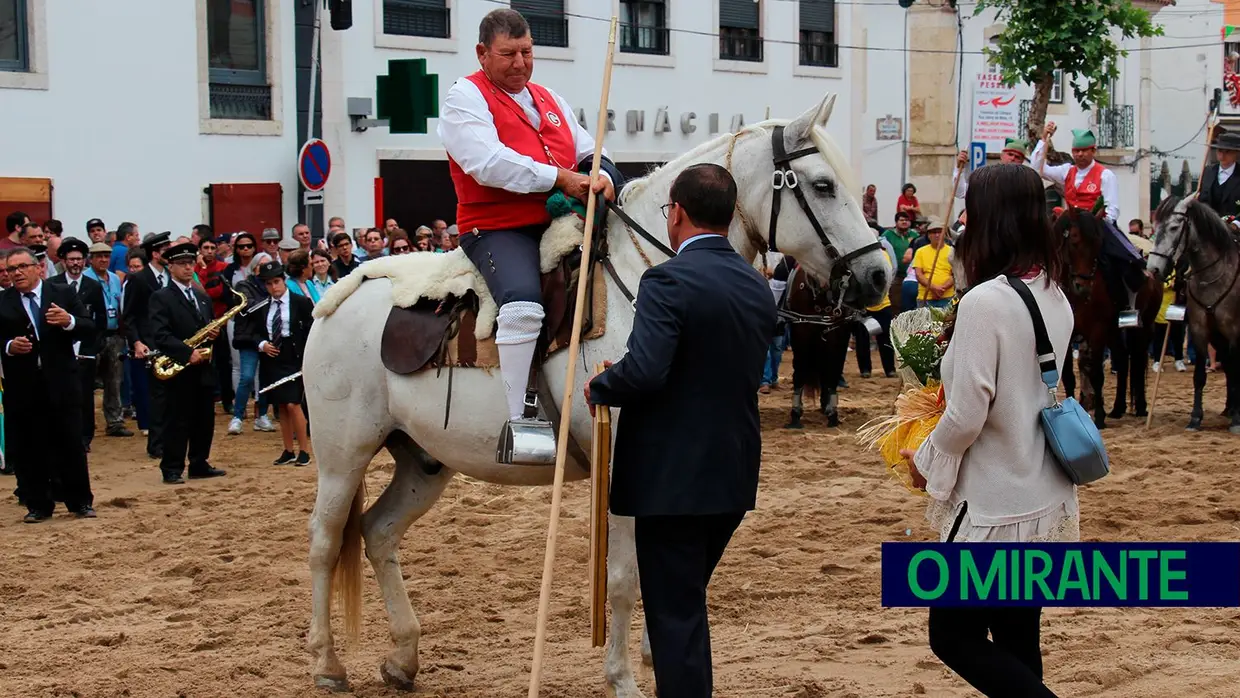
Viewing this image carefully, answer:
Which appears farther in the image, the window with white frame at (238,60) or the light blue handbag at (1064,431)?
the window with white frame at (238,60)

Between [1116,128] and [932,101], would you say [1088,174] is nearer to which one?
[932,101]

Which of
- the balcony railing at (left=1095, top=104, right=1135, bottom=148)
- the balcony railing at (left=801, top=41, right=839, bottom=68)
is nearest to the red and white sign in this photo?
the balcony railing at (left=801, top=41, right=839, bottom=68)

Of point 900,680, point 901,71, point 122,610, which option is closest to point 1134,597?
point 900,680

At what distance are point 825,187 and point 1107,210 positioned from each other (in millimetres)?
9318

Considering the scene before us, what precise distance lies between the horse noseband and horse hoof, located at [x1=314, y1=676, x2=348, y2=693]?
2.74 m

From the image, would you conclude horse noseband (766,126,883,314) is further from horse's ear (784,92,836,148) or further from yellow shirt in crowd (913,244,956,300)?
yellow shirt in crowd (913,244,956,300)

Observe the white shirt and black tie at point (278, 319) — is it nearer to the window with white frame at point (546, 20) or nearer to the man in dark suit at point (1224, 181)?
the man in dark suit at point (1224, 181)

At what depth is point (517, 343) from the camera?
596 cm

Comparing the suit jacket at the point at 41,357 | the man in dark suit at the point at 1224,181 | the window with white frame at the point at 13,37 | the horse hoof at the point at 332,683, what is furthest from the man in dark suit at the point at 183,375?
the man in dark suit at the point at 1224,181

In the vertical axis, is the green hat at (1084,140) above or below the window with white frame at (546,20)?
below

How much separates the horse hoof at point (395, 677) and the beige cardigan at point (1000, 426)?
9.56ft

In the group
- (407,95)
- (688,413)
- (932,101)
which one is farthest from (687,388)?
(932,101)

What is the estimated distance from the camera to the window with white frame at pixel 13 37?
1842 cm

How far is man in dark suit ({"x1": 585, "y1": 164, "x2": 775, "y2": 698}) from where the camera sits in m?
4.53
